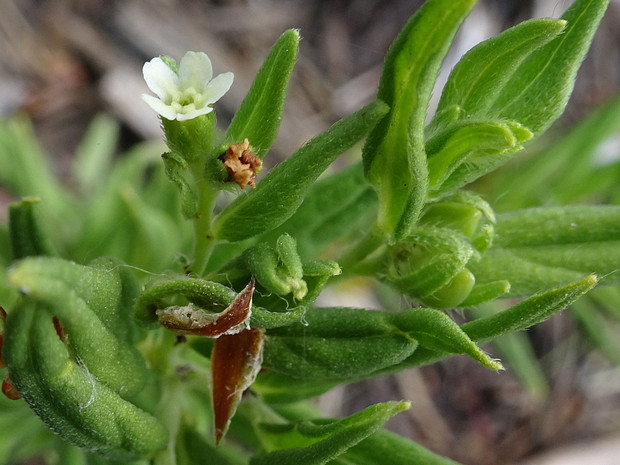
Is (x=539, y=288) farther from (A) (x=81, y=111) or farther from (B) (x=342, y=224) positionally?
(A) (x=81, y=111)

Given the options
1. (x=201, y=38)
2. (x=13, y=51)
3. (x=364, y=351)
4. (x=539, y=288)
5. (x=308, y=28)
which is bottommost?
(x=364, y=351)

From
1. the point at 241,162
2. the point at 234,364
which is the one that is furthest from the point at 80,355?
the point at 241,162

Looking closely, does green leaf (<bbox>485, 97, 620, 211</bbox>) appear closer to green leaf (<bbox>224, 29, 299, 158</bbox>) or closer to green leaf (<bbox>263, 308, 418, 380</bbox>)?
green leaf (<bbox>263, 308, 418, 380</bbox>)

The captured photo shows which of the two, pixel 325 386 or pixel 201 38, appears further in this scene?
pixel 201 38

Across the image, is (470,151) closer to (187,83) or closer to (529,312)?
(529,312)

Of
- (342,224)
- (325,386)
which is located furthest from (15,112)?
(325,386)

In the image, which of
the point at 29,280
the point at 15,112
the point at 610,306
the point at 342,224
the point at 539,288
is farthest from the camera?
the point at 15,112

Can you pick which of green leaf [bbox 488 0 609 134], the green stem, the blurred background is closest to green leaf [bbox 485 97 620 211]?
the blurred background
